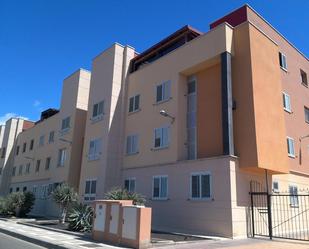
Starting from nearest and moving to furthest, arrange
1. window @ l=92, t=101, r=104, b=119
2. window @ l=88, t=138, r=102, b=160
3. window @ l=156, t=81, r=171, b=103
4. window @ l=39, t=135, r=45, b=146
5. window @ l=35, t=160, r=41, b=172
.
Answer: window @ l=156, t=81, r=171, b=103 < window @ l=88, t=138, r=102, b=160 < window @ l=92, t=101, r=104, b=119 < window @ l=35, t=160, r=41, b=172 < window @ l=39, t=135, r=45, b=146

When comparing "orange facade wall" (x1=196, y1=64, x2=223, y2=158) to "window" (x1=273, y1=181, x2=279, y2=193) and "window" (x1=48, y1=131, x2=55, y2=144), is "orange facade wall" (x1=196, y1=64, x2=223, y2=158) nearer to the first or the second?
"window" (x1=273, y1=181, x2=279, y2=193)

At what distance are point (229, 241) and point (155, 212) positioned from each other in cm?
692

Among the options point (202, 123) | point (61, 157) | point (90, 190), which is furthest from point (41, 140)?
point (202, 123)

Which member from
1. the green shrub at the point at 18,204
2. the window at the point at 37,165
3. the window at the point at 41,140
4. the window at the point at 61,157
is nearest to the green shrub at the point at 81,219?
the green shrub at the point at 18,204

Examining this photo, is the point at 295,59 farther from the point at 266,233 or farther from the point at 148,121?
the point at 266,233

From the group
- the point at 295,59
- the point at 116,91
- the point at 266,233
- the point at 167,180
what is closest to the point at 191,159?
the point at 167,180

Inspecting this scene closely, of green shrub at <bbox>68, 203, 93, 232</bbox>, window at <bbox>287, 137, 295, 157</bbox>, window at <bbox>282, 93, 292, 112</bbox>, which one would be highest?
window at <bbox>282, 93, 292, 112</bbox>

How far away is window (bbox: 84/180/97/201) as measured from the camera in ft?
86.2

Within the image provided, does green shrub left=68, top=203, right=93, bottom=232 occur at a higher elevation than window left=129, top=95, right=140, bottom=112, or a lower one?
lower

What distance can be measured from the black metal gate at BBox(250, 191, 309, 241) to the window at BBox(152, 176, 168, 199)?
5.66m

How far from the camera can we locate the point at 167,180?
21.2m

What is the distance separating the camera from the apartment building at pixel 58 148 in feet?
106

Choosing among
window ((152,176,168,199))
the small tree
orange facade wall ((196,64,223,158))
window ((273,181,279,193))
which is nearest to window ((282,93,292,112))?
window ((273,181,279,193))

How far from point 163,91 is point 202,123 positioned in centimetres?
440
